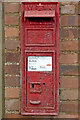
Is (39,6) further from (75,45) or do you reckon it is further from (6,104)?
(6,104)

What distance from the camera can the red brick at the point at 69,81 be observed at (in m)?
1.95

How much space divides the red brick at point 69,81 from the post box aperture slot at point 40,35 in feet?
1.20

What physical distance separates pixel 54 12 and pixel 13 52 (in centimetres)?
54

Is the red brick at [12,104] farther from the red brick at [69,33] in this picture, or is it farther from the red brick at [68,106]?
the red brick at [69,33]

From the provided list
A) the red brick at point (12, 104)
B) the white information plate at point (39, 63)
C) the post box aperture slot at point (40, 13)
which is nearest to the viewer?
the post box aperture slot at point (40, 13)

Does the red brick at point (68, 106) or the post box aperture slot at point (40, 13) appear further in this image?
the red brick at point (68, 106)

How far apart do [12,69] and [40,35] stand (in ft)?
1.40

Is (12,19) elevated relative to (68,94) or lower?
elevated

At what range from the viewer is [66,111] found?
198 centimetres

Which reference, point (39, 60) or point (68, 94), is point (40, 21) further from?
point (68, 94)

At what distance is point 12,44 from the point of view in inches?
76.3

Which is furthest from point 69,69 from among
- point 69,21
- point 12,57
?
point 12,57

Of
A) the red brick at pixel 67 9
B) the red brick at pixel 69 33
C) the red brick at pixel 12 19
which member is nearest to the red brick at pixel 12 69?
the red brick at pixel 12 19

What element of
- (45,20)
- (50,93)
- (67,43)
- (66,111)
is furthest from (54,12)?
(66,111)
